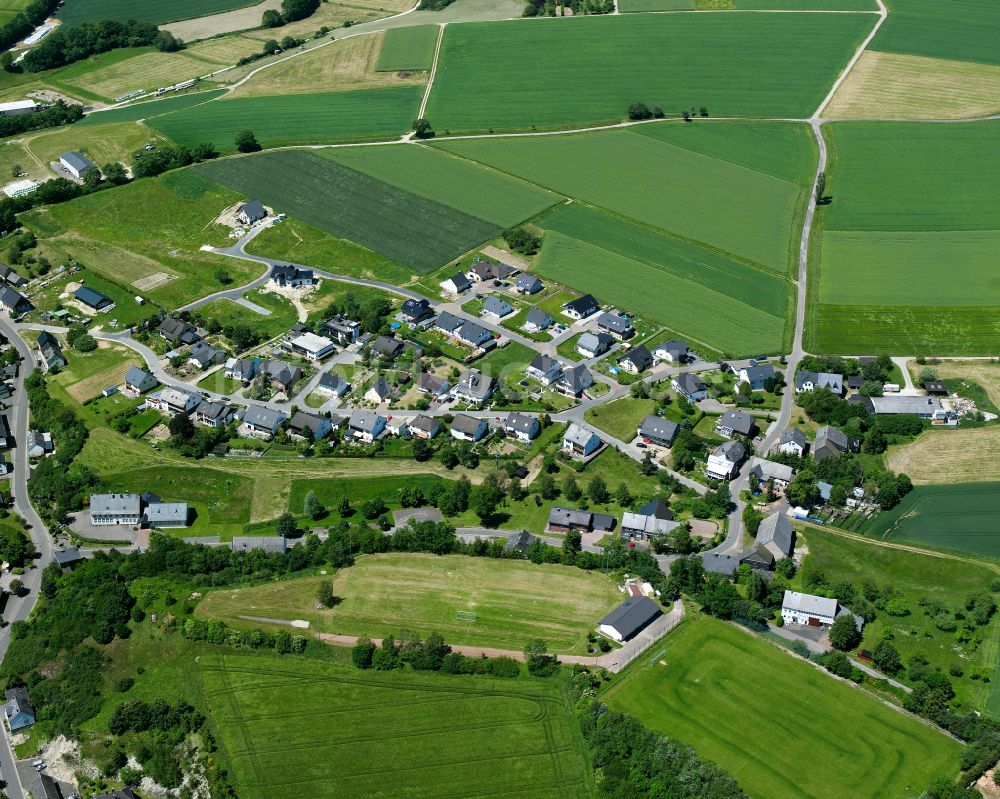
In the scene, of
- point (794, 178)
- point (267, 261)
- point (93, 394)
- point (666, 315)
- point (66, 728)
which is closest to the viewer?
point (66, 728)

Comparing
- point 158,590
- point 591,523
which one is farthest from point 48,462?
point 591,523

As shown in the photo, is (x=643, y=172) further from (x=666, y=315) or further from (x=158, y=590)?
(x=158, y=590)

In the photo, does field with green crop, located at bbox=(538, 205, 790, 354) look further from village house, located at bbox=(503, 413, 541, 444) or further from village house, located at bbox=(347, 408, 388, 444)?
village house, located at bbox=(347, 408, 388, 444)

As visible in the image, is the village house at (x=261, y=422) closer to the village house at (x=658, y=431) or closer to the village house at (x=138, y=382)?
the village house at (x=138, y=382)

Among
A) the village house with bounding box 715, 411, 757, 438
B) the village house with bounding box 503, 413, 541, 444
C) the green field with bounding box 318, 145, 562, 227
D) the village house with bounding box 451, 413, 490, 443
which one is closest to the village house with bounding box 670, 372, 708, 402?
the village house with bounding box 715, 411, 757, 438

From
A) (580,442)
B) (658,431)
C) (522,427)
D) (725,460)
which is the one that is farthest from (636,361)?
(725,460)

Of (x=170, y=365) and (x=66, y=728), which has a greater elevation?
(x=170, y=365)

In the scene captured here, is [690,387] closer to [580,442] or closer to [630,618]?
[580,442]
